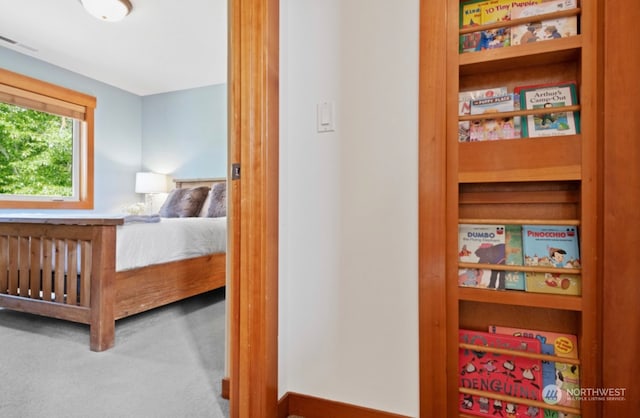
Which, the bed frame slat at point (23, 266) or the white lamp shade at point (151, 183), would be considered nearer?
the bed frame slat at point (23, 266)

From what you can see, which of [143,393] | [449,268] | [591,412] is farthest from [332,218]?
[143,393]

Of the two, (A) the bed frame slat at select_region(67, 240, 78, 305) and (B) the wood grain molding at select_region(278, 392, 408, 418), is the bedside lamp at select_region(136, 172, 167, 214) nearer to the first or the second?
(A) the bed frame slat at select_region(67, 240, 78, 305)

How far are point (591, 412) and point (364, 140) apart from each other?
3.61 ft

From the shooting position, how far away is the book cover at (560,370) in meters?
1.05

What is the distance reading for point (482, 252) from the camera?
1132mm

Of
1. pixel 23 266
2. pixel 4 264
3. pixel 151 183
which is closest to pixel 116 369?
pixel 23 266

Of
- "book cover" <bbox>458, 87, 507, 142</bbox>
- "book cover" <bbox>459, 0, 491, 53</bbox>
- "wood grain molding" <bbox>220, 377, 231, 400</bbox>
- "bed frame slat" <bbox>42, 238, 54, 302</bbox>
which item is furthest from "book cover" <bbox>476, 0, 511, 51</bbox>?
"bed frame slat" <bbox>42, 238, 54, 302</bbox>

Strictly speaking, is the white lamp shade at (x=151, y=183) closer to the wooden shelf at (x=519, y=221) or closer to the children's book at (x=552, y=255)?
the wooden shelf at (x=519, y=221)

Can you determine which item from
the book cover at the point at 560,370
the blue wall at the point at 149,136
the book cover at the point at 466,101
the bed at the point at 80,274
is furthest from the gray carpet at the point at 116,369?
the blue wall at the point at 149,136

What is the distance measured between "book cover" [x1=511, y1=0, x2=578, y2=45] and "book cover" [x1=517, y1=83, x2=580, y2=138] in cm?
15

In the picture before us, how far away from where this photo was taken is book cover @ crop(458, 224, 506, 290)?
1112 millimetres

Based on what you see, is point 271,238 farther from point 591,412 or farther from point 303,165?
point 591,412

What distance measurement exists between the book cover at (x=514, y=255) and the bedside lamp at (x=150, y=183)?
4.42 metres

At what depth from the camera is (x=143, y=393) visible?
1460 mm
